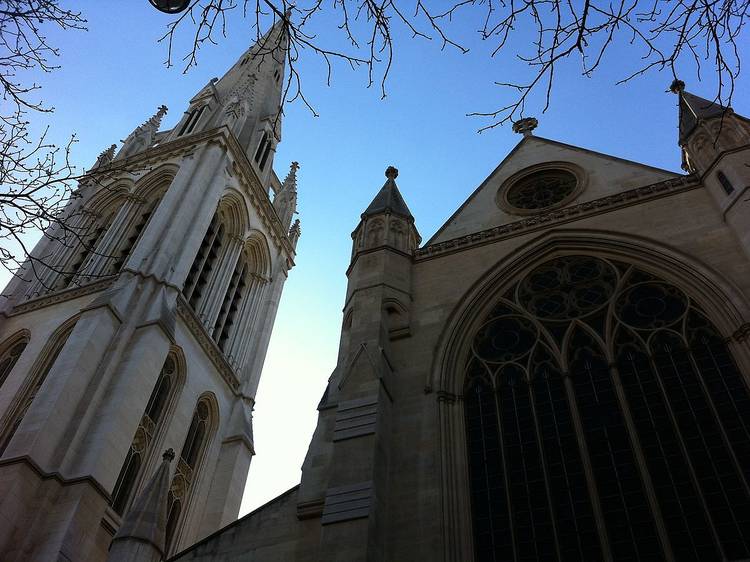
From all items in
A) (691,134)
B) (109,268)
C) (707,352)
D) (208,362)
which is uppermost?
(109,268)

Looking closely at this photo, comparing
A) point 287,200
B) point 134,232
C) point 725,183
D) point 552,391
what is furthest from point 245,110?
point 552,391

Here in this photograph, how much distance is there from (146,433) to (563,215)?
1381 centimetres

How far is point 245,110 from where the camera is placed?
36219mm

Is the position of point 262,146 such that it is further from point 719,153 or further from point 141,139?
point 719,153

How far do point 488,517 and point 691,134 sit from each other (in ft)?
29.4

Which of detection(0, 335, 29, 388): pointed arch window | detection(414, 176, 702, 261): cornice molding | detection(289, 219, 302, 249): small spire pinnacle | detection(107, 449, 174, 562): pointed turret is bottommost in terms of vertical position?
detection(107, 449, 174, 562): pointed turret

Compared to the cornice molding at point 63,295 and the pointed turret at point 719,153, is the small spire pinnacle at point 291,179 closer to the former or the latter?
the cornice molding at point 63,295

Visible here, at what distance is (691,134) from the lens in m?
14.5

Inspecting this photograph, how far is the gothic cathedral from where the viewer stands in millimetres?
9367

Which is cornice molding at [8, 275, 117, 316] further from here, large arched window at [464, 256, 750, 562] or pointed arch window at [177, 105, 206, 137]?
large arched window at [464, 256, 750, 562]

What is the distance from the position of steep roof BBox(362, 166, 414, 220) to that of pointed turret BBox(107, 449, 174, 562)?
7395mm

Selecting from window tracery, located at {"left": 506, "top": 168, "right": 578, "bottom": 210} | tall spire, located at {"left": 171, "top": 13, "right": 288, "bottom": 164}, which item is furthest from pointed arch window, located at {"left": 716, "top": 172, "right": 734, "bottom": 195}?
tall spire, located at {"left": 171, "top": 13, "right": 288, "bottom": 164}

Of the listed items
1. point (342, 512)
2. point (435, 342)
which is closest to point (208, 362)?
point (435, 342)

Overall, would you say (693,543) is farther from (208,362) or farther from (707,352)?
(208,362)
